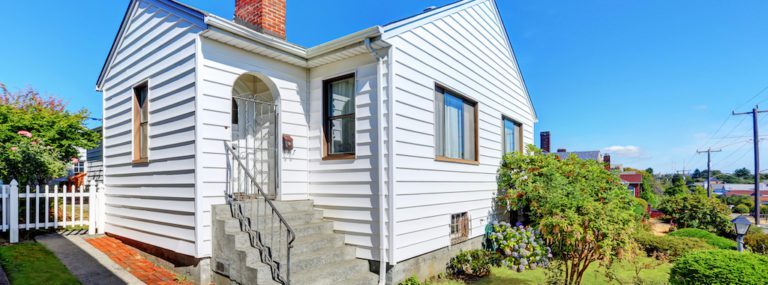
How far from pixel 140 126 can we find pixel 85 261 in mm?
2366

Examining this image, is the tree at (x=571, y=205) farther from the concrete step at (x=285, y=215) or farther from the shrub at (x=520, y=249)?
the concrete step at (x=285, y=215)

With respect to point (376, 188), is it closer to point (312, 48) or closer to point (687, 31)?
point (312, 48)

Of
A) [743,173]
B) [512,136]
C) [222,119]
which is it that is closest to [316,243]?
[222,119]

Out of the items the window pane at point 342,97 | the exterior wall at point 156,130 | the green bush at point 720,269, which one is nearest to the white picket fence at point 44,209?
the exterior wall at point 156,130

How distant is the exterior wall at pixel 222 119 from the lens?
491cm

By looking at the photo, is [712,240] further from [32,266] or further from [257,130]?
[32,266]

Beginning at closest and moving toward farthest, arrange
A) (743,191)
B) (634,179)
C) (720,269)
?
(720,269) < (634,179) < (743,191)

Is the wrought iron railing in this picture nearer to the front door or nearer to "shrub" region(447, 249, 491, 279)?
the front door

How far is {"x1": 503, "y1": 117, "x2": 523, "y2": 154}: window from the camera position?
9.96m

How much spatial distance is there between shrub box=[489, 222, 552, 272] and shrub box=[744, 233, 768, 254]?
7.63 metres

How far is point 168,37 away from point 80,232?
16.1 feet

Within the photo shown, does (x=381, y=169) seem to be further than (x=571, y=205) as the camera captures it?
No

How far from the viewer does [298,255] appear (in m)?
4.90

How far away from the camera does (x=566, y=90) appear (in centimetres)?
1814
